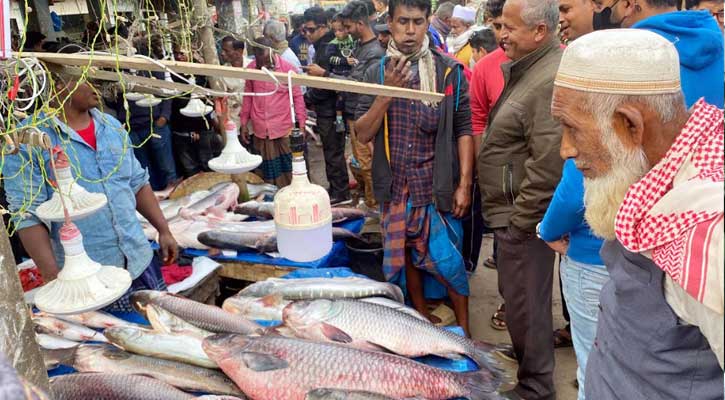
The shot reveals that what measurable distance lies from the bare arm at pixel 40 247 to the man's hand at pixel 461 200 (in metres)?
2.46

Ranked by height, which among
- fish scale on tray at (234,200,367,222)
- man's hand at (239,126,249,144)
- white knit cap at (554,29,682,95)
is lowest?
fish scale on tray at (234,200,367,222)

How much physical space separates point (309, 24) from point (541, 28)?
623 centimetres

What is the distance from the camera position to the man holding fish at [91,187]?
8.89ft

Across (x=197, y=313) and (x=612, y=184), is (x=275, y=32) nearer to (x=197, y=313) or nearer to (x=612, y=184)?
(x=197, y=313)

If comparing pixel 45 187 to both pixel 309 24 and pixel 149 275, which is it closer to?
pixel 149 275

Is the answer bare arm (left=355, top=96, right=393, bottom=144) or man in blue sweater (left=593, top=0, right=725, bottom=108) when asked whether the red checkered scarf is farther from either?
bare arm (left=355, top=96, right=393, bottom=144)

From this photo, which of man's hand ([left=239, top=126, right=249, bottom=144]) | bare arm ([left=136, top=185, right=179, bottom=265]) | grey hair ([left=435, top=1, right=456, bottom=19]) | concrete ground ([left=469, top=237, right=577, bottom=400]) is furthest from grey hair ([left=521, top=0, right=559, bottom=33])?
grey hair ([left=435, top=1, right=456, bottom=19])

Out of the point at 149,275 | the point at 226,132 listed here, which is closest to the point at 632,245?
the point at 226,132

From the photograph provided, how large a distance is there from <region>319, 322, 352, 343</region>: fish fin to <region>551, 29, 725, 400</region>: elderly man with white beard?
1.24 m

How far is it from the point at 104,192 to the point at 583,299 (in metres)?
2.54

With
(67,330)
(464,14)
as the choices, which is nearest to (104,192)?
(67,330)

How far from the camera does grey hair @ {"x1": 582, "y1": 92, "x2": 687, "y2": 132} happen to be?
145cm

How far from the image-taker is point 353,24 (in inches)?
251

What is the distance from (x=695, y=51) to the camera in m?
2.18
